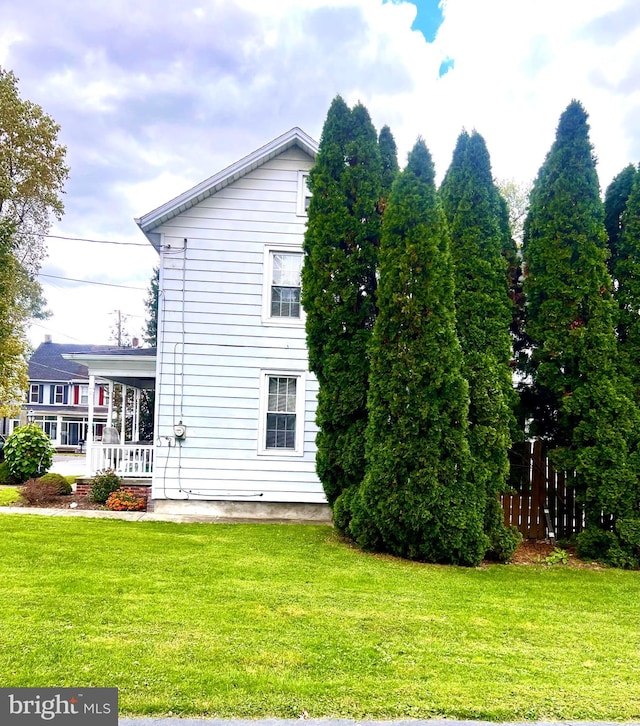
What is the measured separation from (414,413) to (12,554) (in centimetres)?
508

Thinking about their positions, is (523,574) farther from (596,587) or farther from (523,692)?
(523,692)

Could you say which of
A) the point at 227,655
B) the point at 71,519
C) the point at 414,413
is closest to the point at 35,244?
the point at 71,519

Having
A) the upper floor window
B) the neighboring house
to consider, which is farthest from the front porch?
the upper floor window

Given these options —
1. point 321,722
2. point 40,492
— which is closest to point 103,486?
point 40,492

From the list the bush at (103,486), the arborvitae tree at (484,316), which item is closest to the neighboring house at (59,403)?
the bush at (103,486)

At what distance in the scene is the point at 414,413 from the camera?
6.18 meters

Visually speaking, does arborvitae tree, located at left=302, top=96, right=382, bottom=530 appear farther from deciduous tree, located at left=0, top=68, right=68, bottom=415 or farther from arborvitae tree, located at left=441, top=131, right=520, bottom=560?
deciduous tree, located at left=0, top=68, right=68, bottom=415

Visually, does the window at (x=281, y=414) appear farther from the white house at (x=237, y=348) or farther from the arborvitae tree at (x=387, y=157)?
the arborvitae tree at (x=387, y=157)

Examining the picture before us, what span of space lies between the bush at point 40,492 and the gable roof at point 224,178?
570 centimetres

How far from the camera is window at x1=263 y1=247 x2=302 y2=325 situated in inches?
394

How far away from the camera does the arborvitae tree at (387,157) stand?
25.2 feet

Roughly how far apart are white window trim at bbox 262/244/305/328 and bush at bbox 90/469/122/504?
4.66 meters

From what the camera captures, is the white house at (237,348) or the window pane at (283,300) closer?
the white house at (237,348)

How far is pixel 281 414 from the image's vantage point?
9906mm
